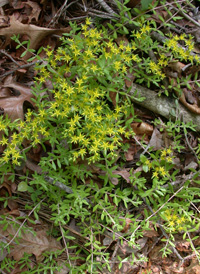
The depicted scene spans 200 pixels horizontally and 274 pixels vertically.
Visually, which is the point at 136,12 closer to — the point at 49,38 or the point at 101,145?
the point at 49,38

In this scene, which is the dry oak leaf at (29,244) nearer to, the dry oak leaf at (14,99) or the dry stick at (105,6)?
the dry oak leaf at (14,99)

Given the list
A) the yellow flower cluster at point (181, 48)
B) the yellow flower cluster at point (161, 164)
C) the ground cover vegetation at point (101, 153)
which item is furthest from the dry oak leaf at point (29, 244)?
the yellow flower cluster at point (181, 48)

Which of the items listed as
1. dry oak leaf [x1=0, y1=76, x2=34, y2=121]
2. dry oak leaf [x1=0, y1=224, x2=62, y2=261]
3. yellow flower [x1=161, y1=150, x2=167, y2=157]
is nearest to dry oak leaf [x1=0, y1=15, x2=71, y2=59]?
dry oak leaf [x1=0, y1=76, x2=34, y2=121]

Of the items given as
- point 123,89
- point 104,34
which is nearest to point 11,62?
point 104,34

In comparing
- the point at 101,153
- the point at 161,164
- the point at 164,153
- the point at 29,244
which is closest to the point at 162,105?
the point at 164,153

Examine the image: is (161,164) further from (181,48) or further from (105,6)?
(105,6)

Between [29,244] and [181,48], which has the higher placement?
[181,48]
